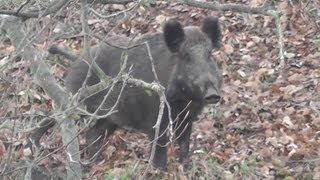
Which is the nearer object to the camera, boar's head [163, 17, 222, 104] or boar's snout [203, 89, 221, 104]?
boar's snout [203, 89, 221, 104]

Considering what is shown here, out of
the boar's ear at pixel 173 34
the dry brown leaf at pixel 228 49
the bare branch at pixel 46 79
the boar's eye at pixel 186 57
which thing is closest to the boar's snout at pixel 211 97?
the boar's eye at pixel 186 57

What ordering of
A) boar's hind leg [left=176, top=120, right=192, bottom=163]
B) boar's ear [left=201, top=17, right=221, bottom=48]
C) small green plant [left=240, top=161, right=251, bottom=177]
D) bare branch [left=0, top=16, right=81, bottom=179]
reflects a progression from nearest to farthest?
bare branch [left=0, top=16, right=81, bottom=179] < small green plant [left=240, top=161, right=251, bottom=177] < boar's hind leg [left=176, top=120, right=192, bottom=163] < boar's ear [left=201, top=17, right=221, bottom=48]

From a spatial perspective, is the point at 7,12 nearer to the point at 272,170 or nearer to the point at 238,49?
the point at 272,170

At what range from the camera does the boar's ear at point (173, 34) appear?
24.2 ft

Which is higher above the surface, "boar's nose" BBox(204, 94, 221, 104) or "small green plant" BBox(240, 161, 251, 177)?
"boar's nose" BBox(204, 94, 221, 104)

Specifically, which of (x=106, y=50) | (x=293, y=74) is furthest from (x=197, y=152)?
(x=293, y=74)

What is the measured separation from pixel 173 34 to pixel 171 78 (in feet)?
1.37

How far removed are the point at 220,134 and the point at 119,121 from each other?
1.15m

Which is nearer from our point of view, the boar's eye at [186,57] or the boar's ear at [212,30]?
the boar's eye at [186,57]

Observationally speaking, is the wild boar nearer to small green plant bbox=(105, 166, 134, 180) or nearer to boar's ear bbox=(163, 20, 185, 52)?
boar's ear bbox=(163, 20, 185, 52)

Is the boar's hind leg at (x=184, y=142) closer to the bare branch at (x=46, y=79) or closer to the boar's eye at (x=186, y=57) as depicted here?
the boar's eye at (x=186, y=57)

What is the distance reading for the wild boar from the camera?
721 cm

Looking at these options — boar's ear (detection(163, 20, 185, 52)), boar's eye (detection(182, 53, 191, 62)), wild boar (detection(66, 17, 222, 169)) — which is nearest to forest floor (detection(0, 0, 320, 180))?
wild boar (detection(66, 17, 222, 169))

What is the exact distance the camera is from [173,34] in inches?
293
